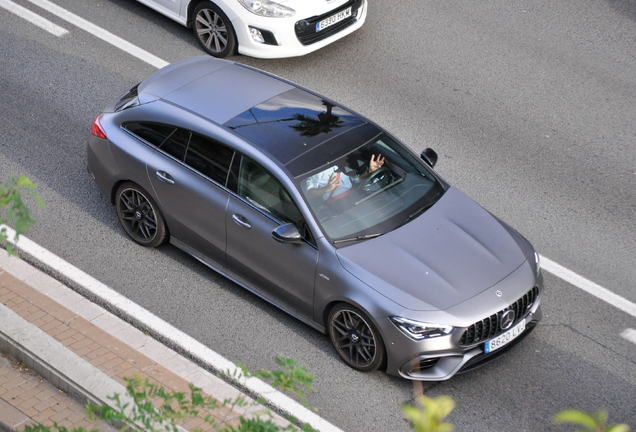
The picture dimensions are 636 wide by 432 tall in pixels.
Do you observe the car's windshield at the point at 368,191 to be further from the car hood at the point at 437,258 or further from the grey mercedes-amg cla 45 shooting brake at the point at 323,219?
the car hood at the point at 437,258

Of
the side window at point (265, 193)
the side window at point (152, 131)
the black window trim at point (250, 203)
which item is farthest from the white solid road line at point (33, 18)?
the side window at point (265, 193)

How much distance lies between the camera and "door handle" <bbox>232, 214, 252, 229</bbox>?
6496mm

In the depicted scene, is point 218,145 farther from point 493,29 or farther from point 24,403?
point 493,29

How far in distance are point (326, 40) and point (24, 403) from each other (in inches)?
266

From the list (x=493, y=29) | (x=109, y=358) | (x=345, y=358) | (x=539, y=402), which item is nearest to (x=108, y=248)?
(x=109, y=358)

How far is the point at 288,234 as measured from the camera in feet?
20.0

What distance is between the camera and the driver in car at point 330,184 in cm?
634

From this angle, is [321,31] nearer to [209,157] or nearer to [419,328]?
[209,157]

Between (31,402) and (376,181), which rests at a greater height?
(376,181)

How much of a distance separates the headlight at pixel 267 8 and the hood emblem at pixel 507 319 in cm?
588

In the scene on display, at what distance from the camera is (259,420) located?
123 inches

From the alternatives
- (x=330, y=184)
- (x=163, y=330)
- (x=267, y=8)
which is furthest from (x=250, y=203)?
(x=267, y=8)

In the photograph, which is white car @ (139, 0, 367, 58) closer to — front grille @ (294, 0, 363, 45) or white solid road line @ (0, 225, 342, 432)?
front grille @ (294, 0, 363, 45)

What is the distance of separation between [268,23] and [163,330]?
17.2ft
